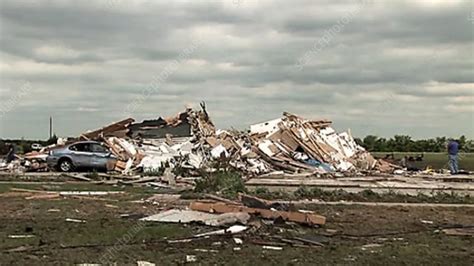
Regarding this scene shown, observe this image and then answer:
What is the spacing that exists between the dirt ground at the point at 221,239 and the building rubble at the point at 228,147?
17.1 m

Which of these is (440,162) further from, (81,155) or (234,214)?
(234,214)

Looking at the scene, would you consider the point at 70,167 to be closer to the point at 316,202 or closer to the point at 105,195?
the point at 105,195

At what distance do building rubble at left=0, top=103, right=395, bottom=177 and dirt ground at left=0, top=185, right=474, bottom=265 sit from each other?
56.2 feet

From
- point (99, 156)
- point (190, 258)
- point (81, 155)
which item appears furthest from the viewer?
point (99, 156)

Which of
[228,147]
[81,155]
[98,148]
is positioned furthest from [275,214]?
[228,147]

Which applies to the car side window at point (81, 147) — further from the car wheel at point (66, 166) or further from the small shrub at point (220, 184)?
the small shrub at point (220, 184)

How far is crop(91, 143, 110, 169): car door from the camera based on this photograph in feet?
115

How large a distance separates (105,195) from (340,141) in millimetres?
24628

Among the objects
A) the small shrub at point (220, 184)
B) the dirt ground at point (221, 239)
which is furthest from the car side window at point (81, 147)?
the dirt ground at point (221, 239)

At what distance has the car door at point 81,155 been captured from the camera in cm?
3503

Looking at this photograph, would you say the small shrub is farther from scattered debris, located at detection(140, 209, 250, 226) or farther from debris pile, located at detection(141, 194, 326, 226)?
scattered debris, located at detection(140, 209, 250, 226)

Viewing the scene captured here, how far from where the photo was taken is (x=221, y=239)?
11836 millimetres

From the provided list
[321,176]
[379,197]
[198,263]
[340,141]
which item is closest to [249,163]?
[321,176]

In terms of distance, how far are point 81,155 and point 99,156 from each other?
0.87m
